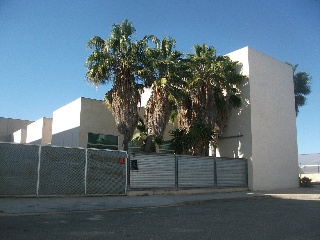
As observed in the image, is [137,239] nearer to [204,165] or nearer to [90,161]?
[90,161]

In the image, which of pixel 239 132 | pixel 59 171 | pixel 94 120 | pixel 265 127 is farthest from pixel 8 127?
pixel 265 127

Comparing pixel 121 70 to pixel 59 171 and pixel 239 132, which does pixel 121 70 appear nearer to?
pixel 59 171

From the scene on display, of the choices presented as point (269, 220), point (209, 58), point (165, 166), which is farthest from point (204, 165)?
point (269, 220)

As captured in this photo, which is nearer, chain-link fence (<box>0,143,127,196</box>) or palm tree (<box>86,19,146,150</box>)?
chain-link fence (<box>0,143,127,196</box>)

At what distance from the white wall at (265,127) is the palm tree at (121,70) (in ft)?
25.7

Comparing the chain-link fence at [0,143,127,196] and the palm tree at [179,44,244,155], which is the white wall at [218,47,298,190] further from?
the chain-link fence at [0,143,127,196]

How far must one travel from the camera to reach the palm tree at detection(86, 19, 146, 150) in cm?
1797

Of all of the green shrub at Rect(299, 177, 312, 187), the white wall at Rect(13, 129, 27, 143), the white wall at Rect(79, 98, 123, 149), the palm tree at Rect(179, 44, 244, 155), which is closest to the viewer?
the white wall at Rect(79, 98, 123, 149)

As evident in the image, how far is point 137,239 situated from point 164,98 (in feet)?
44.4

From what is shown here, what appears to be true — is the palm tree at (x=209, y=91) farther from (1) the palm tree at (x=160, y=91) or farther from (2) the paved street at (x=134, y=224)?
(2) the paved street at (x=134, y=224)

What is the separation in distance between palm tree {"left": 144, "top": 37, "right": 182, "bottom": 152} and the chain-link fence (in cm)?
356

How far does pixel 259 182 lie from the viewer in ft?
70.7

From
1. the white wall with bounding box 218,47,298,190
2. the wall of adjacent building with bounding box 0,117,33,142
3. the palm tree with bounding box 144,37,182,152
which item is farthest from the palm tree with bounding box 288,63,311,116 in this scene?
the wall of adjacent building with bounding box 0,117,33,142

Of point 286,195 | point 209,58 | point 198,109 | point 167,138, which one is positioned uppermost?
point 209,58
